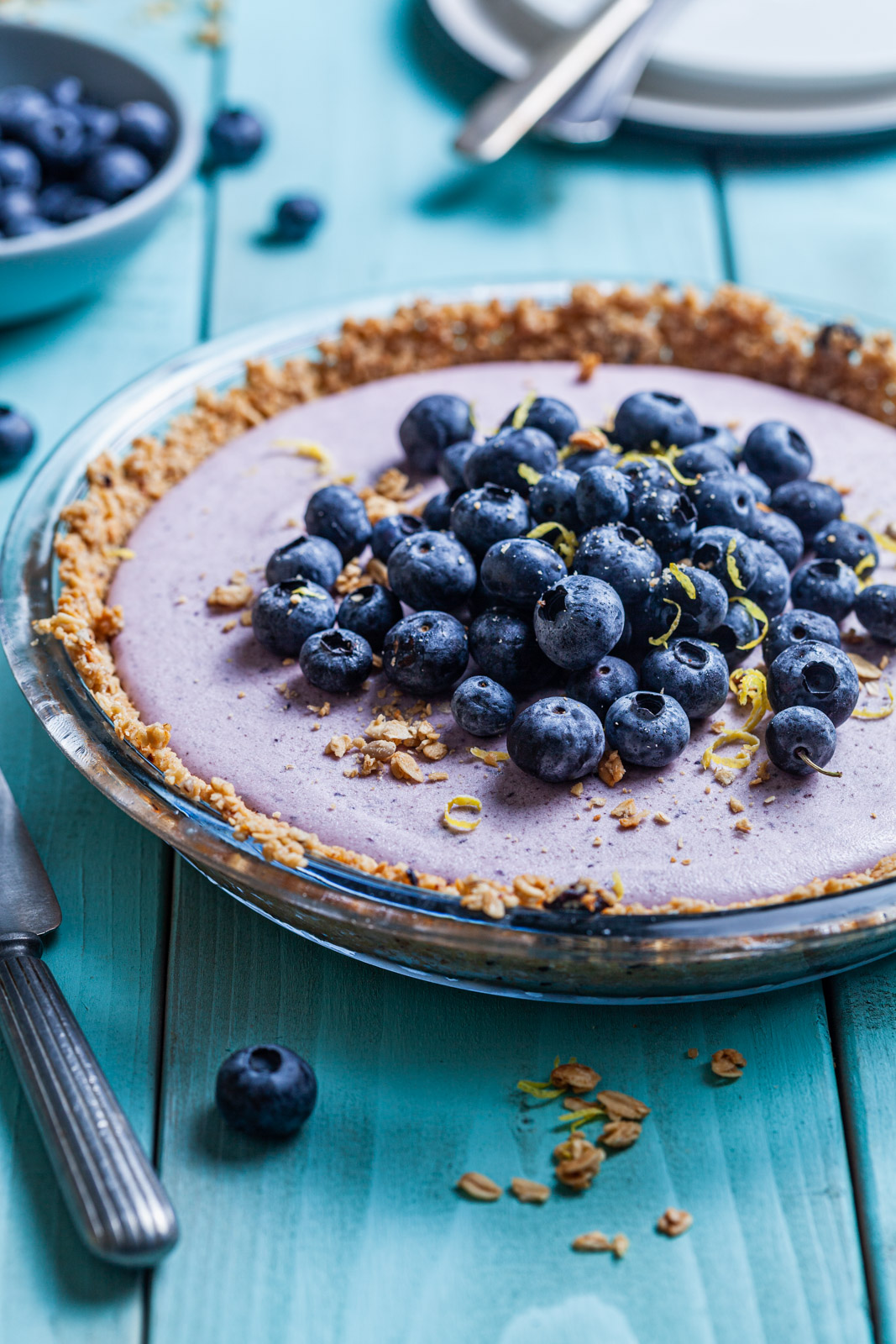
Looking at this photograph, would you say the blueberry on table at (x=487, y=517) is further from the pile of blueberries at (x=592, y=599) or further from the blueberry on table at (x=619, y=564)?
the blueberry on table at (x=619, y=564)

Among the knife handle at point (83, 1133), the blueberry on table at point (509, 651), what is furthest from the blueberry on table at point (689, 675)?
the knife handle at point (83, 1133)

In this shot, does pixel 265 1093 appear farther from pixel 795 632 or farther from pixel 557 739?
pixel 795 632

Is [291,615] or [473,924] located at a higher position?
[291,615]

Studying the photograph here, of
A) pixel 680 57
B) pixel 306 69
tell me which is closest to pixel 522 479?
pixel 680 57

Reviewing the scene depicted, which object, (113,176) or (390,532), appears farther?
(113,176)

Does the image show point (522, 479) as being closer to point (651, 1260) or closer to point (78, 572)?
point (78, 572)

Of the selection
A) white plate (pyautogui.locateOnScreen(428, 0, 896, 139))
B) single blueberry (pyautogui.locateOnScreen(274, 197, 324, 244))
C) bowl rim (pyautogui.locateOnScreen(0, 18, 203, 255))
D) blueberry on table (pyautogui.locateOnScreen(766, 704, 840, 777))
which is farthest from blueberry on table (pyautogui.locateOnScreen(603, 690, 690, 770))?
white plate (pyautogui.locateOnScreen(428, 0, 896, 139))

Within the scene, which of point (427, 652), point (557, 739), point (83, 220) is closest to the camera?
point (557, 739)

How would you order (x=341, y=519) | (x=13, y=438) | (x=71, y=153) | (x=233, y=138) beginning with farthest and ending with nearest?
(x=233, y=138)
(x=71, y=153)
(x=13, y=438)
(x=341, y=519)

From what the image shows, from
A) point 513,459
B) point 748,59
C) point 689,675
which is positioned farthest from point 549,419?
point 748,59
